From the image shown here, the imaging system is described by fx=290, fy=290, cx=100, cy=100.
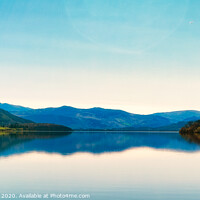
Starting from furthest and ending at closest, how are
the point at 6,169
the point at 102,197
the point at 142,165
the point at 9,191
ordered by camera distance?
the point at 142,165 → the point at 6,169 → the point at 9,191 → the point at 102,197

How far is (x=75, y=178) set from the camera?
42938mm

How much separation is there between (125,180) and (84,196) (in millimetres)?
10608

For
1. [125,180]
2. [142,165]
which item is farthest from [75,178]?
[142,165]

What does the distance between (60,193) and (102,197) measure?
16.9ft

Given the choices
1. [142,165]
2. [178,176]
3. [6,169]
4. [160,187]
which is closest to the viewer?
[160,187]

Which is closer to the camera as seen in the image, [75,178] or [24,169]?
[75,178]

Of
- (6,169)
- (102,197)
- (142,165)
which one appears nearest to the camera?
(102,197)

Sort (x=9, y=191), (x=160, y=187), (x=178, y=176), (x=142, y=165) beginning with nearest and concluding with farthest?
(x=9, y=191), (x=160, y=187), (x=178, y=176), (x=142, y=165)

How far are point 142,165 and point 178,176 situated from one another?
13.1 m

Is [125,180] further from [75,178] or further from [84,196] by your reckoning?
[84,196]

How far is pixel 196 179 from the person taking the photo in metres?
42.8

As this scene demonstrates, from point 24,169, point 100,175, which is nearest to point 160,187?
point 100,175

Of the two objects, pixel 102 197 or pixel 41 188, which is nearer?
pixel 102 197

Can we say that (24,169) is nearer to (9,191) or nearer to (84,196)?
(9,191)
